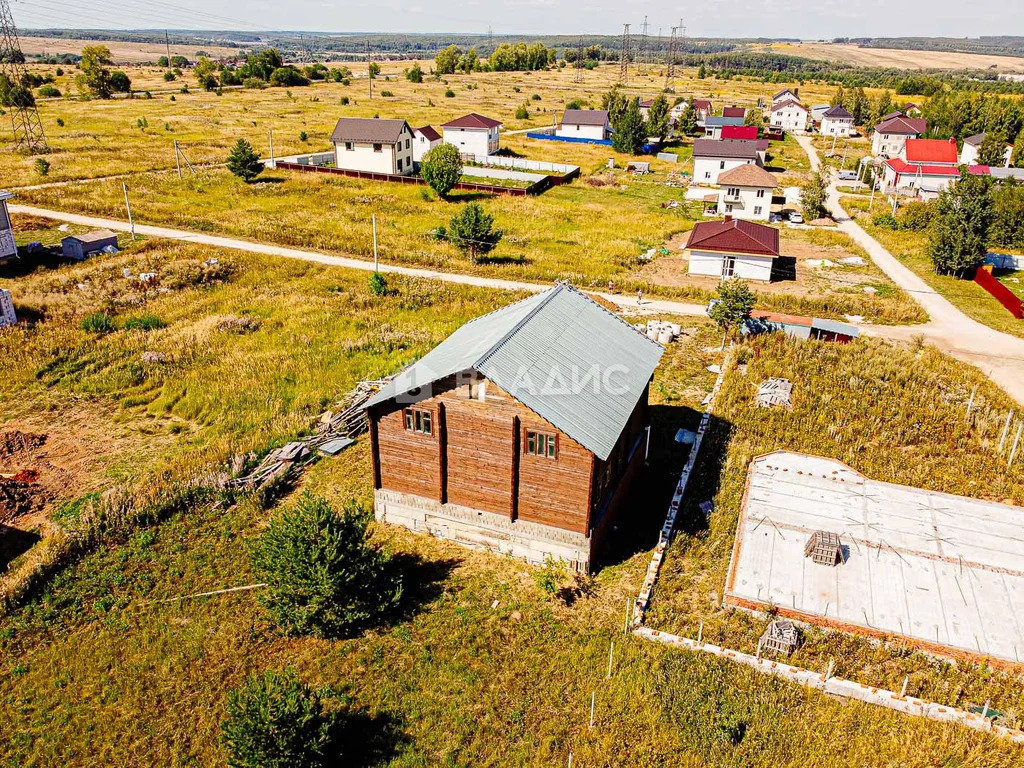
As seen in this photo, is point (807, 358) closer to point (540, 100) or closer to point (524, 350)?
point (524, 350)

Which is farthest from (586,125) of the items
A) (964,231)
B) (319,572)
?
(319,572)

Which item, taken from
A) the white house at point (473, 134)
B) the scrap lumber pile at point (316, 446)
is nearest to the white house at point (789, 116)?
the white house at point (473, 134)

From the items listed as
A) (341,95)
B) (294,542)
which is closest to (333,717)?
(294,542)

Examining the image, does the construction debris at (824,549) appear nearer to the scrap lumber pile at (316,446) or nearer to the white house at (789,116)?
the scrap lumber pile at (316,446)

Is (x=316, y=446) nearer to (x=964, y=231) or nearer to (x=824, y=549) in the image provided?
(x=824, y=549)

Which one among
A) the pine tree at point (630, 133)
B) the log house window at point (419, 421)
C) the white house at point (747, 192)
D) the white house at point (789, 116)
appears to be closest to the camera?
the log house window at point (419, 421)

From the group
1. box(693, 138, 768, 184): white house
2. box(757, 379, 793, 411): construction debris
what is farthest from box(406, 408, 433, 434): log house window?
box(693, 138, 768, 184): white house

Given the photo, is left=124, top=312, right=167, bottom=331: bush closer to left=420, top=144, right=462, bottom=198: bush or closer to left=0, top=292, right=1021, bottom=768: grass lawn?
left=0, top=292, right=1021, bottom=768: grass lawn
